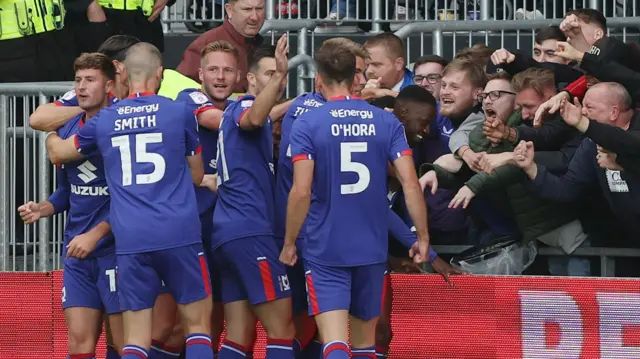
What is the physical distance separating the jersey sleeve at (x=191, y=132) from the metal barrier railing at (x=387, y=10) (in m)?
4.92

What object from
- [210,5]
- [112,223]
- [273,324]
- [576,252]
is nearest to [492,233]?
[576,252]

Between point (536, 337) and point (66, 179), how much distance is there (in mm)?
3816

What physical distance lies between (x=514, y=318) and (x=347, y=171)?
2.36 metres

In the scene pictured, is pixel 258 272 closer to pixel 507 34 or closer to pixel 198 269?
pixel 198 269

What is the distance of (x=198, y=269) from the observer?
33.9ft

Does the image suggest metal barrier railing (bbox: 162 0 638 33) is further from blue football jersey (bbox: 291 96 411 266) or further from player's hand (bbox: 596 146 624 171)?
blue football jersey (bbox: 291 96 411 266)

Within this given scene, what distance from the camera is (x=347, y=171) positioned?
1017 cm

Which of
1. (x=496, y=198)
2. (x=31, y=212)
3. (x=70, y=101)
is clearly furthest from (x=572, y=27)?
(x=31, y=212)

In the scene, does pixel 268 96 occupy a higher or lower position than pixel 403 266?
higher

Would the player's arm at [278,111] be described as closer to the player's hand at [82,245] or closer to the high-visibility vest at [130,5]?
the player's hand at [82,245]

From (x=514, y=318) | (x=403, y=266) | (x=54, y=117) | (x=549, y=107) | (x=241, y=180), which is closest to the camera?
(x=241, y=180)

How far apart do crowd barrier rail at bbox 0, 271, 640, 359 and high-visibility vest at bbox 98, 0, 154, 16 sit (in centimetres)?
359

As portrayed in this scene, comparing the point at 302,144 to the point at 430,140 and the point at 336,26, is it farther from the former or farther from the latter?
the point at 336,26

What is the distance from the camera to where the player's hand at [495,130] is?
443 inches
